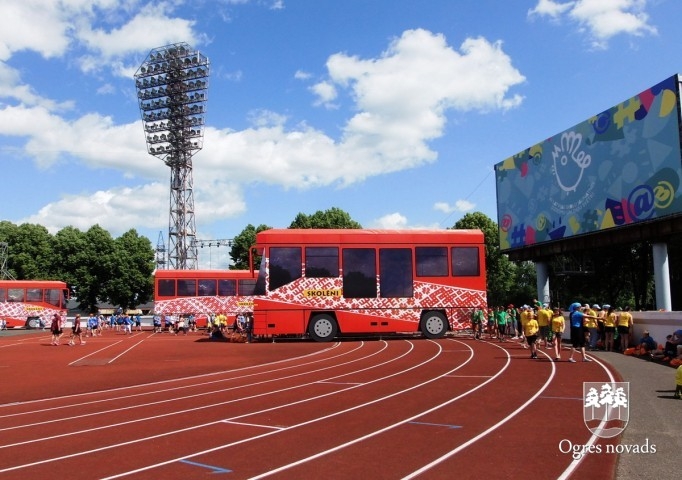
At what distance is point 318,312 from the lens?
2266 centimetres

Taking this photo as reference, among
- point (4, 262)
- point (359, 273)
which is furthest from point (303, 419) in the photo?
point (4, 262)

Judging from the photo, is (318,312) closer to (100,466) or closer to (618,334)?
(618,334)

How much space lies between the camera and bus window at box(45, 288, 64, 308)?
39.5 metres

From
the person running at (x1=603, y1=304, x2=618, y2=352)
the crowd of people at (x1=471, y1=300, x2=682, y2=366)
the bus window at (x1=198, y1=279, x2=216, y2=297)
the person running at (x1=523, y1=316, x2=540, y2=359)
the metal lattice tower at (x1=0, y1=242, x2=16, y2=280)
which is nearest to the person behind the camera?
the crowd of people at (x1=471, y1=300, x2=682, y2=366)

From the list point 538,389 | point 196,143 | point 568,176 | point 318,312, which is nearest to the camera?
point 538,389

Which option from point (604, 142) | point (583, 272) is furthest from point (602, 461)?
point (583, 272)

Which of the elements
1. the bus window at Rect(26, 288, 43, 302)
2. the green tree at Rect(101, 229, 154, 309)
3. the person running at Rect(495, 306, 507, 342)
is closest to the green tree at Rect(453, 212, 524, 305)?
the person running at Rect(495, 306, 507, 342)

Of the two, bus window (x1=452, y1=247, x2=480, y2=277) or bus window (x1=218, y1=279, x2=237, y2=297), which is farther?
bus window (x1=218, y1=279, x2=237, y2=297)

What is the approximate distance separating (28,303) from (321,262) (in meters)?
26.7

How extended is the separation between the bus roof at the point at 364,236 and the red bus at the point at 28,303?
79.2ft

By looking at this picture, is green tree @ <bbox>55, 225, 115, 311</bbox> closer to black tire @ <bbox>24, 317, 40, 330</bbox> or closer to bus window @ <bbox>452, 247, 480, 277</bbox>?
black tire @ <bbox>24, 317, 40, 330</bbox>

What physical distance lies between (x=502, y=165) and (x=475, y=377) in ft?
89.0

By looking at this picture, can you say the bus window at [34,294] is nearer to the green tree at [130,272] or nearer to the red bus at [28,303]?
the red bus at [28,303]

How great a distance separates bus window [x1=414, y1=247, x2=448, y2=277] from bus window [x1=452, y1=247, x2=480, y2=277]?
1.29ft
